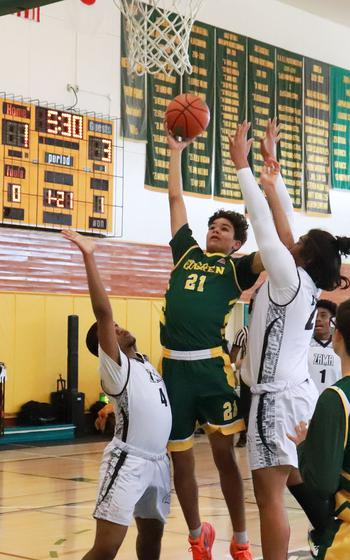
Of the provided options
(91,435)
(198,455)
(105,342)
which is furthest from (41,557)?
(91,435)

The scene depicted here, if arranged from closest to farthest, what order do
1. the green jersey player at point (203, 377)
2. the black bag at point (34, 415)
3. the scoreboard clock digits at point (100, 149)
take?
the green jersey player at point (203, 377), the black bag at point (34, 415), the scoreboard clock digits at point (100, 149)

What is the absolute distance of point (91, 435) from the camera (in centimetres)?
1215

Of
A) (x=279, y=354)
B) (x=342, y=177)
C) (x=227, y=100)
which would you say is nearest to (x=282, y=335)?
(x=279, y=354)

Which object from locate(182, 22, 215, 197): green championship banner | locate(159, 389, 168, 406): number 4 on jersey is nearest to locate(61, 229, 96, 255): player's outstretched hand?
locate(159, 389, 168, 406): number 4 on jersey

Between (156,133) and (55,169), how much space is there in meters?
2.34

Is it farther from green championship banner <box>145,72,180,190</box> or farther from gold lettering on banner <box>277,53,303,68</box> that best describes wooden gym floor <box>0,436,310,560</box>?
gold lettering on banner <box>277,53,303,68</box>

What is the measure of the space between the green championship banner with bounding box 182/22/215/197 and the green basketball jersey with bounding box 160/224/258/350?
893cm

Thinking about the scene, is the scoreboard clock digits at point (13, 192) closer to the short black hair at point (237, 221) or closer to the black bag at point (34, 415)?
the black bag at point (34, 415)

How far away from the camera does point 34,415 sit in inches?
456

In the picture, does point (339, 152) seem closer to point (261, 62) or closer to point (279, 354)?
point (261, 62)

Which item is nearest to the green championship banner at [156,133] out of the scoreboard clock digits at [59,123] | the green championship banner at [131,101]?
the green championship banner at [131,101]

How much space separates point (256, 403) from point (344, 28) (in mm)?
13218

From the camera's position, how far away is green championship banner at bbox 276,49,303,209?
15258 millimetres

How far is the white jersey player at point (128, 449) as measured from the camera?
413cm
